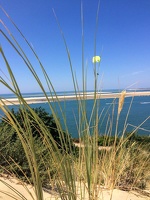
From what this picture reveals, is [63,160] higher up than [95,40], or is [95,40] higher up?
[95,40]

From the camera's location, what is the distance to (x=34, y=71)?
0.96 m

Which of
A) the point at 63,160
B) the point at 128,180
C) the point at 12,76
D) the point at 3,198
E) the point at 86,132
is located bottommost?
the point at 128,180

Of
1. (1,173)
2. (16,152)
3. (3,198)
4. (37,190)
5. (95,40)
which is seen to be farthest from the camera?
(16,152)

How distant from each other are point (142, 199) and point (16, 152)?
146 cm

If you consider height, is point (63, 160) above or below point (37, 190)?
above

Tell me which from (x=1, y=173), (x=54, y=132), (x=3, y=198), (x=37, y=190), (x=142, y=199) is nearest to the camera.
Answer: (x=37, y=190)

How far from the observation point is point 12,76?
92 centimetres

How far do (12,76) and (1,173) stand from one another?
1.79 m

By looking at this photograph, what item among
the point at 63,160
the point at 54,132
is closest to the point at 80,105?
the point at 63,160

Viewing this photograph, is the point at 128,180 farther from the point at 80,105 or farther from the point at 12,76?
the point at 12,76

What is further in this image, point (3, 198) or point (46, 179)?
point (46, 179)

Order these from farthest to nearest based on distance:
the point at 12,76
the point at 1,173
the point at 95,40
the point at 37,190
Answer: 1. the point at 1,173
2. the point at 95,40
3. the point at 37,190
4. the point at 12,76

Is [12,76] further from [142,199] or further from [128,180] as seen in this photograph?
[128,180]

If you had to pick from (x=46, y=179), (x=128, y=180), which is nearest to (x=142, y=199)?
(x=128, y=180)
